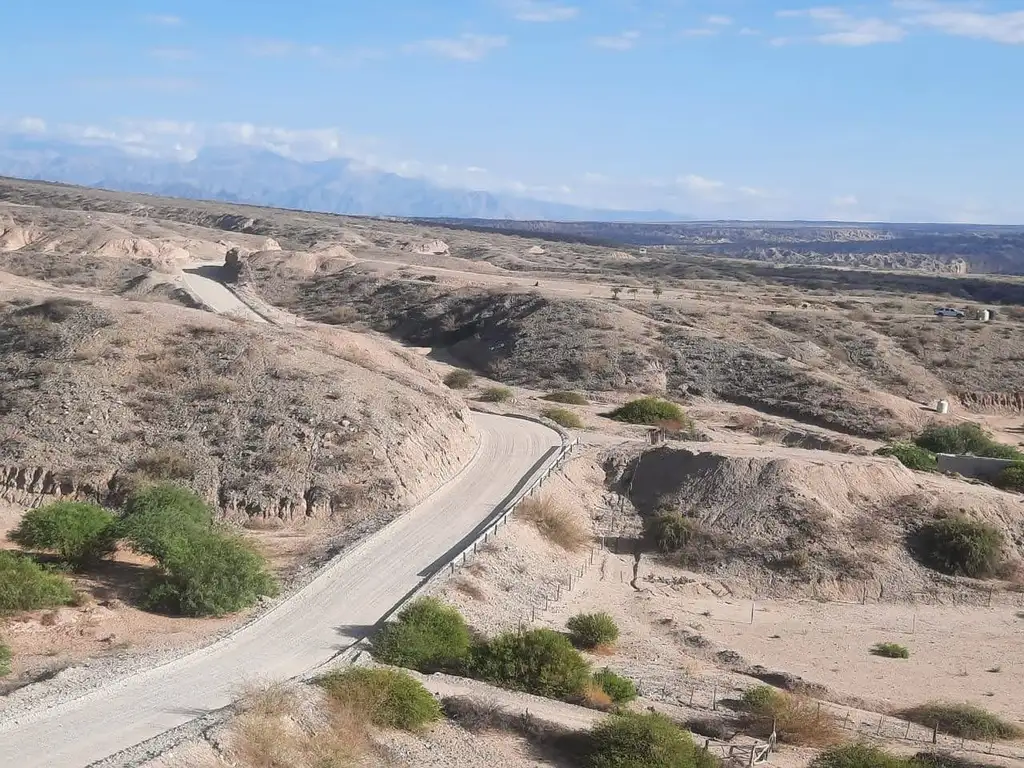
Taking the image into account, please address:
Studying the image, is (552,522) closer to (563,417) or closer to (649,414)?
(563,417)

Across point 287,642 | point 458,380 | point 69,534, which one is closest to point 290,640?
point 287,642

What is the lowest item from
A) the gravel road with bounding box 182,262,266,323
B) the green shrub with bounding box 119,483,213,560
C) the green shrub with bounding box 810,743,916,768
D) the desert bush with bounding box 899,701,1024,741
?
the desert bush with bounding box 899,701,1024,741

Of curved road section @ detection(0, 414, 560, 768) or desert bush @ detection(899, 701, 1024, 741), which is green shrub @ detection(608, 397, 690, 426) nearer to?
curved road section @ detection(0, 414, 560, 768)

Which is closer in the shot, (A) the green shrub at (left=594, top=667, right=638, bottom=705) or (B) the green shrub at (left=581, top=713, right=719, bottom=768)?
(B) the green shrub at (left=581, top=713, right=719, bottom=768)

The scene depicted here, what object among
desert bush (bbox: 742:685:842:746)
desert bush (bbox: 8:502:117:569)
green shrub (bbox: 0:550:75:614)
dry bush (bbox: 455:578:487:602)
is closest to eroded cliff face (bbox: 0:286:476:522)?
desert bush (bbox: 8:502:117:569)

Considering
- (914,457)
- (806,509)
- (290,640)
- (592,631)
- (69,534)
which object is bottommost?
(592,631)

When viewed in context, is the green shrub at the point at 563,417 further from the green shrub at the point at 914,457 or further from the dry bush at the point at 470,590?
the dry bush at the point at 470,590

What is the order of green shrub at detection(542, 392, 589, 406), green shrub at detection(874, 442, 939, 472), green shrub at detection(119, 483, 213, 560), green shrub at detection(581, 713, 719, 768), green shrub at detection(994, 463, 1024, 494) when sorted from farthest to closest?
green shrub at detection(542, 392, 589, 406)
green shrub at detection(874, 442, 939, 472)
green shrub at detection(994, 463, 1024, 494)
green shrub at detection(119, 483, 213, 560)
green shrub at detection(581, 713, 719, 768)
